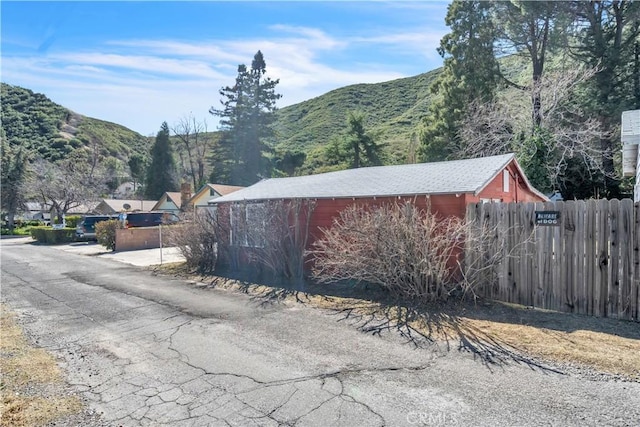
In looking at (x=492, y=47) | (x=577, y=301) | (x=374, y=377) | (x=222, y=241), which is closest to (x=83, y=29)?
(x=222, y=241)

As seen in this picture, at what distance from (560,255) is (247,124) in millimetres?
41348

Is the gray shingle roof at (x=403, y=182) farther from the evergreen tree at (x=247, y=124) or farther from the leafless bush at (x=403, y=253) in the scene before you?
the evergreen tree at (x=247, y=124)

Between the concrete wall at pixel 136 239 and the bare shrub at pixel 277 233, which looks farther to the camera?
the concrete wall at pixel 136 239

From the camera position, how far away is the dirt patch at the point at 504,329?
4.53 m

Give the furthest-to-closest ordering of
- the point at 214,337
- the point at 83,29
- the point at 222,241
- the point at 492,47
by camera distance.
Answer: the point at 492,47 → the point at 222,241 → the point at 83,29 → the point at 214,337

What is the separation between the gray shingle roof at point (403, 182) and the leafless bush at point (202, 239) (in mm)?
1180

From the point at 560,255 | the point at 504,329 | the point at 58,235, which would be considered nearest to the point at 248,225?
the point at 504,329

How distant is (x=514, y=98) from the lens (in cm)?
2120

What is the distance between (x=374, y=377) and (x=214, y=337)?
107 inches

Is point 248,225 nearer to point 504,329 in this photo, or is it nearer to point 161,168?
point 504,329

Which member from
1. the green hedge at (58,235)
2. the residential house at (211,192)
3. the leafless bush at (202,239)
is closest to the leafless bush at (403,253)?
the leafless bush at (202,239)

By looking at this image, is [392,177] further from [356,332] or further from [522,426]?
[522,426]

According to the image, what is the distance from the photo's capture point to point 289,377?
426cm

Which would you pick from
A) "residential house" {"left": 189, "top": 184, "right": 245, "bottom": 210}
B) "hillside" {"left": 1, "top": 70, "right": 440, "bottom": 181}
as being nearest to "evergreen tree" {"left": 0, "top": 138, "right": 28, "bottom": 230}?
"hillside" {"left": 1, "top": 70, "right": 440, "bottom": 181}
